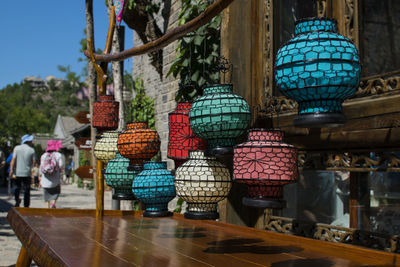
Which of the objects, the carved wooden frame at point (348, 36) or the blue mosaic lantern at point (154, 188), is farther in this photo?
the carved wooden frame at point (348, 36)

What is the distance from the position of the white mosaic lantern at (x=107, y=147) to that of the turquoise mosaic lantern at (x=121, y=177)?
19 cm

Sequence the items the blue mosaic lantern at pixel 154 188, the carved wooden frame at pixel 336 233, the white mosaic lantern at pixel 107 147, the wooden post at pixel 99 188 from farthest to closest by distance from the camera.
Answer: the wooden post at pixel 99 188 → the carved wooden frame at pixel 336 233 → the white mosaic lantern at pixel 107 147 → the blue mosaic lantern at pixel 154 188

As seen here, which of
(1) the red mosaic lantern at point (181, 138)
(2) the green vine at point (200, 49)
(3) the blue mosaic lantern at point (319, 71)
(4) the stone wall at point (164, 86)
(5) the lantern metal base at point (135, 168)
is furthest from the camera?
(4) the stone wall at point (164, 86)

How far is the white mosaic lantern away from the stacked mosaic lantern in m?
0.99

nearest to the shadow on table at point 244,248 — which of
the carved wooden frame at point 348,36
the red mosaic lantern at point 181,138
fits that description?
the red mosaic lantern at point 181,138

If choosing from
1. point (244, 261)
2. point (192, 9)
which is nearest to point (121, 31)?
point (192, 9)

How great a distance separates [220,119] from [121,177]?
1.03m

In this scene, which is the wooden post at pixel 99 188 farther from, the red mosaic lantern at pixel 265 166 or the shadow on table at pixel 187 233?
the red mosaic lantern at pixel 265 166

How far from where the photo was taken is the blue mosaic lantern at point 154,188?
2326 mm

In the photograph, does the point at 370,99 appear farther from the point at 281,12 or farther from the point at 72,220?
the point at 72,220

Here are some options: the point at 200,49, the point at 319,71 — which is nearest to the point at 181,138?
the point at 319,71

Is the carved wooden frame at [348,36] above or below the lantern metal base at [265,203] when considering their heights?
above

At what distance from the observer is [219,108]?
185cm

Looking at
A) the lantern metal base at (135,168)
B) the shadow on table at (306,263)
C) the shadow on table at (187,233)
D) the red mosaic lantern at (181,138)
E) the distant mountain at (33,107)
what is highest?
the distant mountain at (33,107)
